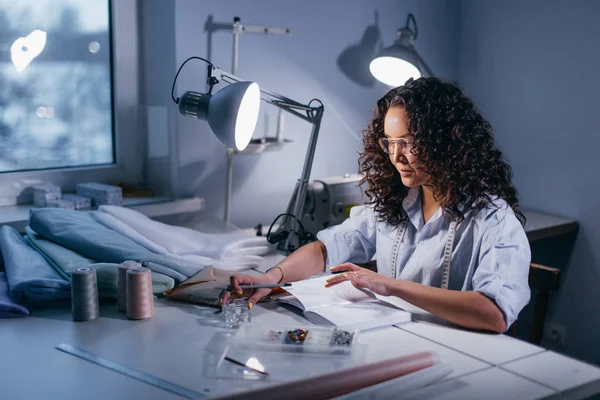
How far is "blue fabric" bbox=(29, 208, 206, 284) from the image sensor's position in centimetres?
177

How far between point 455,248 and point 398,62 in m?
1.10

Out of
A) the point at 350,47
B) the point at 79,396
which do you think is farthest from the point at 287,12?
the point at 79,396

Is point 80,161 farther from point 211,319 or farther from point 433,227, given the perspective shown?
point 433,227

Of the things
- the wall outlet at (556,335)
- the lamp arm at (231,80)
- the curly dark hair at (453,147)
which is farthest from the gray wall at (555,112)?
the lamp arm at (231,80)

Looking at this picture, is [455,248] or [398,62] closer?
[455,248]

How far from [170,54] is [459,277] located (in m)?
1.29

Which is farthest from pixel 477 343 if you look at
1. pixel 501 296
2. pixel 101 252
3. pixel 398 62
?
pixel 398 62

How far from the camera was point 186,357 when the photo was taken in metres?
1.37

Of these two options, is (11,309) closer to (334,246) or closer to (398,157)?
(334,246)

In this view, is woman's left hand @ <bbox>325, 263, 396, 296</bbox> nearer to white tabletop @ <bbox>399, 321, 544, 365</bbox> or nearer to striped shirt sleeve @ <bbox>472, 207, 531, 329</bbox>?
white tabletop @ <bbox>399, 321, 544, 365</bbox>

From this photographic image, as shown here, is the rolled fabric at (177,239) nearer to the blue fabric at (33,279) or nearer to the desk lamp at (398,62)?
the blue fabric at (33,279)

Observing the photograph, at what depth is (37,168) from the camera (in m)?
2.41

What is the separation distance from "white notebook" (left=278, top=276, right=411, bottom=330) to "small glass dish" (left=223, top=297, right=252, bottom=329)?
14 cm

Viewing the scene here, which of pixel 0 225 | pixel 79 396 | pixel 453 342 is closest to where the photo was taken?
pixel 79 396
